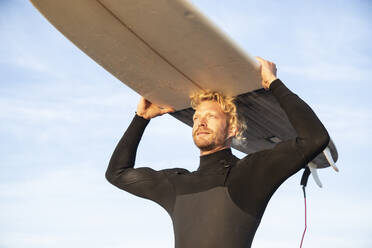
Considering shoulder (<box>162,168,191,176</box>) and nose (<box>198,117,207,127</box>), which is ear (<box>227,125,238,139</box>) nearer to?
nose (<box>198,117,207,127</box>)

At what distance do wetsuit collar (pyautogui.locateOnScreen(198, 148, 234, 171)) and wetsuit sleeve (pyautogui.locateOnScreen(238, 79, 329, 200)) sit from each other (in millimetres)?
242

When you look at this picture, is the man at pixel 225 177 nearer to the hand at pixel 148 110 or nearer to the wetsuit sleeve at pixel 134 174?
the wetsuit sleeve at pixel 134 174

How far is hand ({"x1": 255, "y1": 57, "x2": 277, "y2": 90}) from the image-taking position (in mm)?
3342

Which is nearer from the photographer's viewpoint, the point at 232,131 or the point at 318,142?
the point at 318,142

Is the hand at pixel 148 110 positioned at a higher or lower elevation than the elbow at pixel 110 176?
higher

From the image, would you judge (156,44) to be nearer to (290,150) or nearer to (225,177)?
(225,177)

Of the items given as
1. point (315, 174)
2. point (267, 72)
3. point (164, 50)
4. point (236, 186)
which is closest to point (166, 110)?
point (164, 50)

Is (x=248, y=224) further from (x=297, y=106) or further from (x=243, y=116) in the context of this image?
(x=243, y=116)

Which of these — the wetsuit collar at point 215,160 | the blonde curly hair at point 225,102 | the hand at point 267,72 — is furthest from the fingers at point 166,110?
the hand at point 267,72

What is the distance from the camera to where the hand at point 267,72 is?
11.0 feet

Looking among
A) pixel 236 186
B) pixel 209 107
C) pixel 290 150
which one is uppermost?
pixel 209 107

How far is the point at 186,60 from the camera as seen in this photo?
346cm

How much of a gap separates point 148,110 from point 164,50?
83 centimetres

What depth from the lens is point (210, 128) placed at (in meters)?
3.46
